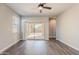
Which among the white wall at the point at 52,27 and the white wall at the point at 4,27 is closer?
the white wall at the point at 4,27

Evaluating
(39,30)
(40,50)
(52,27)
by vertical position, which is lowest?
(40,50)

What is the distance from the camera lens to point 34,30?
10188 mm

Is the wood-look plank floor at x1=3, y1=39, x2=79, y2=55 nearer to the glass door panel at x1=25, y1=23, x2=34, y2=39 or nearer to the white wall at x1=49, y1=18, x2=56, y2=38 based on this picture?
the glass door panel at x1=25, y1=23, x2=34, y2=39

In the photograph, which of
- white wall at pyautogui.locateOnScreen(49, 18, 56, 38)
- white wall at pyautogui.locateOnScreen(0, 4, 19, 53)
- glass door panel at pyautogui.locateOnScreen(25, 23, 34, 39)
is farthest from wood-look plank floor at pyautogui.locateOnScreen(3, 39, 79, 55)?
white wall at pyautogui.locateOnScreen(49, 18, 56, 38)

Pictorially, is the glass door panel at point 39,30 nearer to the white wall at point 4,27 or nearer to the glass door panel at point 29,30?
the glass door panel at point 29,30

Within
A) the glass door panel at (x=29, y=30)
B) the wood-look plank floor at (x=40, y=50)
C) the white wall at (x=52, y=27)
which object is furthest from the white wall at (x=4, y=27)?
the white wall at (x=52, y=27)

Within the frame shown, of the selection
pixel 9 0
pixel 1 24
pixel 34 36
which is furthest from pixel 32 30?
pixel 9 0

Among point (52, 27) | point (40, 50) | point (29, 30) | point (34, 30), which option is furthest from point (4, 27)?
point (52, 27)

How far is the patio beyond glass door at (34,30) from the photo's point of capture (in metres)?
10.0

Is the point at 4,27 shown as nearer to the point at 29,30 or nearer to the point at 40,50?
the point at 40,50

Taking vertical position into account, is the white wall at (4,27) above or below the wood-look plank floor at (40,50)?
above

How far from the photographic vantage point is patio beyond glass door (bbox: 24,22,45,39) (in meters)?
10.0
